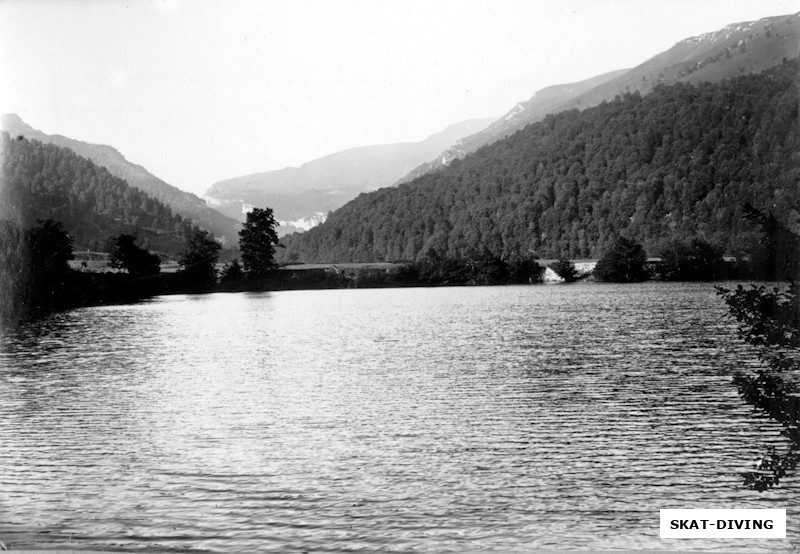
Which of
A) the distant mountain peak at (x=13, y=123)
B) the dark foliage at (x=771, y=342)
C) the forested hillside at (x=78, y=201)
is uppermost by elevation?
the distant mountain peak at (x=13, y=123)

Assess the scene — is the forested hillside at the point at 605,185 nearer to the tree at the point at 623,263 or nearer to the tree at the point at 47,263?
the tree at the point at 623,263

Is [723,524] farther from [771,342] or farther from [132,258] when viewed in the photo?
[132,258]

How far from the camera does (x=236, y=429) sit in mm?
7770

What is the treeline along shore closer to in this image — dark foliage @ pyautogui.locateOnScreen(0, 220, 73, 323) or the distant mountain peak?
dark foliage @ pyautogui.locateOnScreen(0, 220, 73, 323)

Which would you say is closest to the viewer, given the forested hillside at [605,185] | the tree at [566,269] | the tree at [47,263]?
the forested hillside at [605,185]

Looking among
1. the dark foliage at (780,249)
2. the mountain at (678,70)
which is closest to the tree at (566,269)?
the mountain at (678,70)

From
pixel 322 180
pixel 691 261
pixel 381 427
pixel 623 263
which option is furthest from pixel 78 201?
pixel 691 261

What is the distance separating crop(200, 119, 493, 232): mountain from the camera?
8.80 m

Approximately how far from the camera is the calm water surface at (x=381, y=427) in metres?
5.04

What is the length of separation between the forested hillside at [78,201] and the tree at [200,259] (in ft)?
0.46

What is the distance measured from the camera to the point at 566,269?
34.3ft

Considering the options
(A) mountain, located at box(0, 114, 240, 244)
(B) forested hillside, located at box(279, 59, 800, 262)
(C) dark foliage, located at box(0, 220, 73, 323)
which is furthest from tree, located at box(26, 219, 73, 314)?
(B) forested hillside, located at box(279, 59, 800, 262)

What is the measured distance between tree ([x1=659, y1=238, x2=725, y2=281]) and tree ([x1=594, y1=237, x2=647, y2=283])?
282mm

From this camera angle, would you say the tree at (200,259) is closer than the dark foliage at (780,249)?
No
